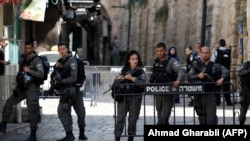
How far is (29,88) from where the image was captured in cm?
1192

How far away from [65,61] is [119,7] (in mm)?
44921

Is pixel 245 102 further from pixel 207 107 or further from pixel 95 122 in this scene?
pixel 95 122

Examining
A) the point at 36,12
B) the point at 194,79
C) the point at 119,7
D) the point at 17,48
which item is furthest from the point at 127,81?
the point at 119,7

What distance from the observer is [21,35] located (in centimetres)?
2041

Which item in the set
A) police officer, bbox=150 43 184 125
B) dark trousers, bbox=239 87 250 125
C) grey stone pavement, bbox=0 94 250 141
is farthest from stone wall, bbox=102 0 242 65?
police officer, bbox=150 43 184 125

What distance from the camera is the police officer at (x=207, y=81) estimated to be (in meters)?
10.8

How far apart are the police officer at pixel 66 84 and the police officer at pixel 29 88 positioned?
0.44 m

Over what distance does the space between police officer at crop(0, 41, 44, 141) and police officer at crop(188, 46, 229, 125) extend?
2878mm

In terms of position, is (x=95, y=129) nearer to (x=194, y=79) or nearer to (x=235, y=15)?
(x=194, y=79)

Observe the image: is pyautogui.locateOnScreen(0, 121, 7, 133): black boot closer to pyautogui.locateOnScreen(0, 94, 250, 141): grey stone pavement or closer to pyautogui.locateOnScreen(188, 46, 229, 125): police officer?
pyautogui.locateOnScreen(0, 94, 250, 141): grey stone pavement

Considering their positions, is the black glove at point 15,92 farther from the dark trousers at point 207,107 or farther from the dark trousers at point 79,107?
the dark trousers at point 207,107

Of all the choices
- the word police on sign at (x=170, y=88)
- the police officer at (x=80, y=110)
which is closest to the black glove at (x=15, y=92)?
the police officer at (x=80, y=110)

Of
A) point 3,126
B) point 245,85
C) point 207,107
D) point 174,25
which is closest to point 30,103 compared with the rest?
point 3,126

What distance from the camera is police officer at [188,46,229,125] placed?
10.8 meters
